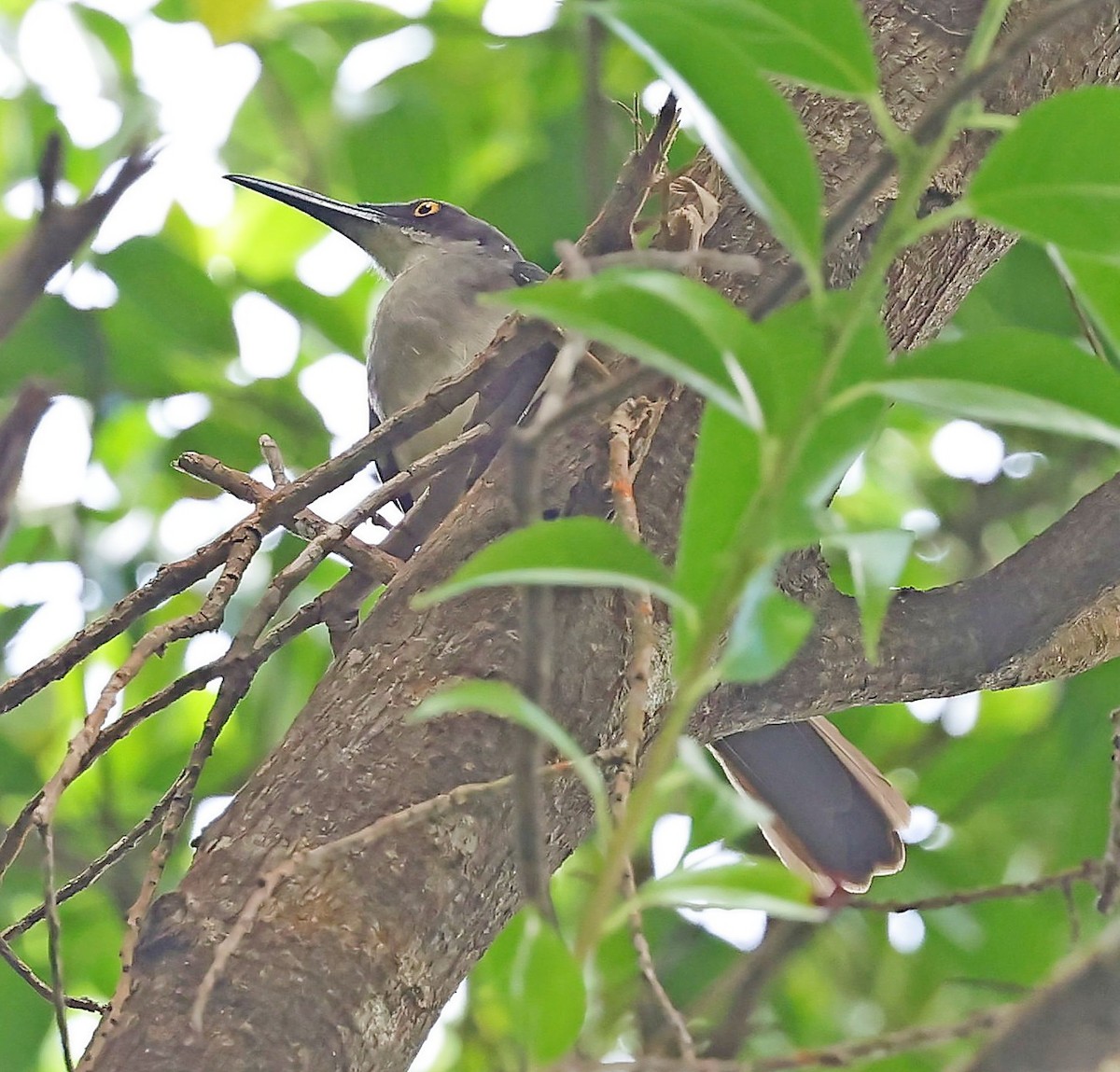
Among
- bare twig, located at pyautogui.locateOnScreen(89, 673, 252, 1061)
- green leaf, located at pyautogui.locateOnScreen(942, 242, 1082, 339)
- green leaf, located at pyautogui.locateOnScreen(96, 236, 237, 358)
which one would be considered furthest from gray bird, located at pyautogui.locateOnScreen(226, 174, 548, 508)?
bare twig, located at pyautogui.locateOnScreen(89, 673, 252, 1061)

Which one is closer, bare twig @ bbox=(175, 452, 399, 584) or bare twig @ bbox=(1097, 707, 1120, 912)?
bare twig @ bbox=(1097, 707, 1120, 912)

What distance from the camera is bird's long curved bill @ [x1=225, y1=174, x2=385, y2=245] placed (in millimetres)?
3168

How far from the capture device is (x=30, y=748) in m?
2.98

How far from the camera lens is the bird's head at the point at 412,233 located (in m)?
3.63

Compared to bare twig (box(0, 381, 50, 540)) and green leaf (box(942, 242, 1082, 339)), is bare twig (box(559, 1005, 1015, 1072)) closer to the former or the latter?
bare twig (box(0, 381, 50, 540))

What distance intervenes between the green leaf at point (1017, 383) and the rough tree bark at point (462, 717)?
68 cm

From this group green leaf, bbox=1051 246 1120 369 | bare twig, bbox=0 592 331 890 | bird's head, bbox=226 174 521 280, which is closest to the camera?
green leaf, bbox=1051 246 1120 369

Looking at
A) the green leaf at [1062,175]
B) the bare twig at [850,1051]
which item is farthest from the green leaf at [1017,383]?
the bare twig at [850,1051]

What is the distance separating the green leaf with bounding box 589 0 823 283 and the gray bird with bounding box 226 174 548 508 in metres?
2.09

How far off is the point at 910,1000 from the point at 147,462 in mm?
1860

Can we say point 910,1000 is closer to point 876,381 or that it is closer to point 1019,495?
point 1019,495

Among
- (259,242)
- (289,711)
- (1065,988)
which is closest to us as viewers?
(1065,988)

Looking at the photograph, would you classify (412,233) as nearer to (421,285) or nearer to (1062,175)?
(421,285)

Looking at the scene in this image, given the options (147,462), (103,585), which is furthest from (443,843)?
(147,462)
